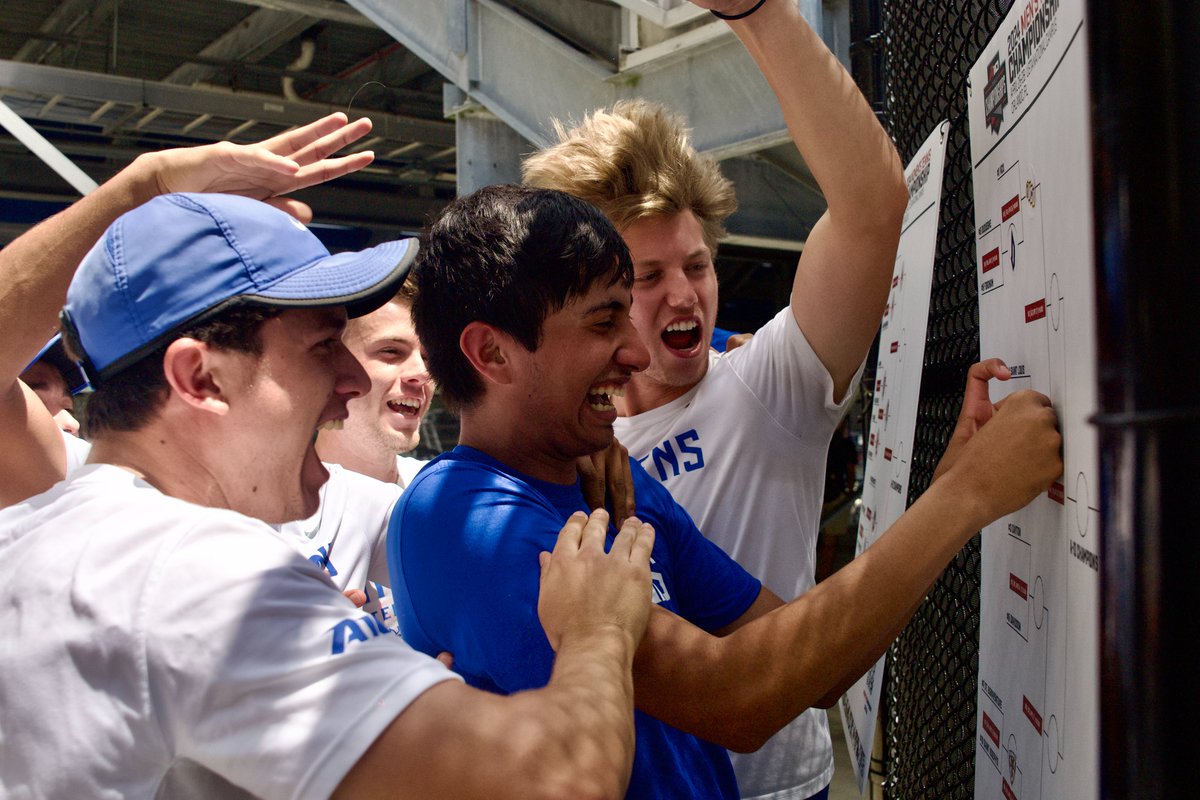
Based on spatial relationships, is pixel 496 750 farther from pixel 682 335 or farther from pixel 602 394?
pixel 682 335

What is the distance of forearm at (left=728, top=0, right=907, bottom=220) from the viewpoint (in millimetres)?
1729

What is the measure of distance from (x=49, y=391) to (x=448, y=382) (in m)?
2.14

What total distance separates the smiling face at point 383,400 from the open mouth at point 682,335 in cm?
133

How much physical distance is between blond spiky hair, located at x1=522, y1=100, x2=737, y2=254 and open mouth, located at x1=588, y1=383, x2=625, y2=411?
628 millimetres

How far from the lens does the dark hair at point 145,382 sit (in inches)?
55.7

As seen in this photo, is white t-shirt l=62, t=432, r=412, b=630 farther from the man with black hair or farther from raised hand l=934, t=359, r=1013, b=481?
raised hand l=934, t=359, r=1013, b=481

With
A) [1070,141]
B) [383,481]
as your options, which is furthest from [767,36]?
[383,481]

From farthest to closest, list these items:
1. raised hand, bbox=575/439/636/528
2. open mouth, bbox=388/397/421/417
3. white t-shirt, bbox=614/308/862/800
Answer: open mouth, bbox=388/397/421/417 < white t-shirt, bbox=614/308/862/800 < raised hand, bbox=575/439/636/528

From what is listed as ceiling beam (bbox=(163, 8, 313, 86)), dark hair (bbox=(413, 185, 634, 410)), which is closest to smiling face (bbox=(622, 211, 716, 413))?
dark hair (bbox=(413, 185, 634, 410))

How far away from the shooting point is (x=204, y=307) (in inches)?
55.7

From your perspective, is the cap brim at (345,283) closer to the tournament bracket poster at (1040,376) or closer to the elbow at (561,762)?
the elbow at (561,762)

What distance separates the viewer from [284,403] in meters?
1.47

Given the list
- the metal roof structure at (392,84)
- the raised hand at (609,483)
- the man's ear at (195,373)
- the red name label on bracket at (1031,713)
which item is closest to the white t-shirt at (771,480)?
the raised hand at (609,483)

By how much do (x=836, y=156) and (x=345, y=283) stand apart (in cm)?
88
